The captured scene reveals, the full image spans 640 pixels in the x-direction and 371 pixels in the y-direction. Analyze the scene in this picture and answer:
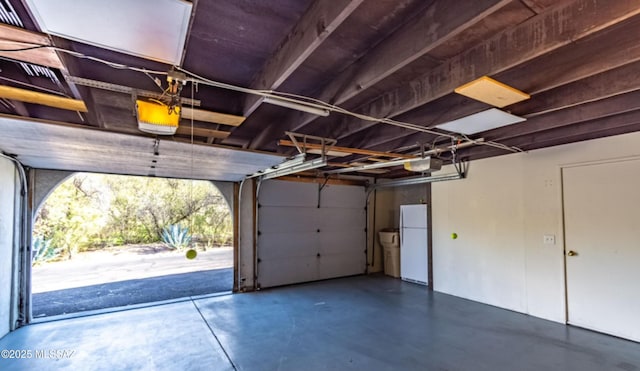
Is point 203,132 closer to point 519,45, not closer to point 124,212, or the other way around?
point 519,45

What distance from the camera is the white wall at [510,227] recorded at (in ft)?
12.7

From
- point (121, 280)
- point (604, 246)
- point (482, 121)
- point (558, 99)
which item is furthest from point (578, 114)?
point (121, 280)

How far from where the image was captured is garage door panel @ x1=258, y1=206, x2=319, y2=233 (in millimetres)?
Result: 5697

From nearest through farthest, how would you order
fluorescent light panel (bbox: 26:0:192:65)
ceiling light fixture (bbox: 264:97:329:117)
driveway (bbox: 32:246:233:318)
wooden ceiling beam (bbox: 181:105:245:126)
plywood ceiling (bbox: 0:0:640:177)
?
1. fluorescent light panel (bbox: 26:0:192:65)
2. plywood ceiling (bbox: 0:0:640:177)
3. ceiling light fixture (bbox: 264:97:329:117)
4. wooden ceiling beam (bbox: 181:105:245:126)
5. driveway (bbox: 32:246:233:318)

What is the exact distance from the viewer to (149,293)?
5.30 m

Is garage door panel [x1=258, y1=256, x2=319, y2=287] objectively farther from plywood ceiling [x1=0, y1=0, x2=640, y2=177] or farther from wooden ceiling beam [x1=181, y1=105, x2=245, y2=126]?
wooden ceiling beam [x1=181, y1=105, x2=245, y2=126]

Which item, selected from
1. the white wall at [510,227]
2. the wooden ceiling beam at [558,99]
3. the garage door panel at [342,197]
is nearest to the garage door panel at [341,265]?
the garage door panel at [342,197]

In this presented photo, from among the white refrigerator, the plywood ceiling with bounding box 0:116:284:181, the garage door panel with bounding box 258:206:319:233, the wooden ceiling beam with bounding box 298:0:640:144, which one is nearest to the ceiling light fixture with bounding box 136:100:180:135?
the plywood ceiling with bounding box 0:116:284:181

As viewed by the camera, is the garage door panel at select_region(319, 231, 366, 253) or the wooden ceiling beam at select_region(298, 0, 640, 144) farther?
the garage door panel at select_region(319, 231, 366, 253)

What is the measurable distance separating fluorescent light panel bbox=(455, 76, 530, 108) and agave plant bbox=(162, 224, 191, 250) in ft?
34.8

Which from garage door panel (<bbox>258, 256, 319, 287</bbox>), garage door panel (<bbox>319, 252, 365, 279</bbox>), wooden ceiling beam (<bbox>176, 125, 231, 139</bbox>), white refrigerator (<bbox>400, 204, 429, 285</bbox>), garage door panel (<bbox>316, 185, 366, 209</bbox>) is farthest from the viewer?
garage door panel (<bbox>316, 185, 366, 209</bbox>)

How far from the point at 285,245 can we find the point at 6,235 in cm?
384

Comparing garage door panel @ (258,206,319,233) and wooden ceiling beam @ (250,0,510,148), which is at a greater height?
wooden ceiling beam @ (250,0,510,148)

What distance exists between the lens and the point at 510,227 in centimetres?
443
